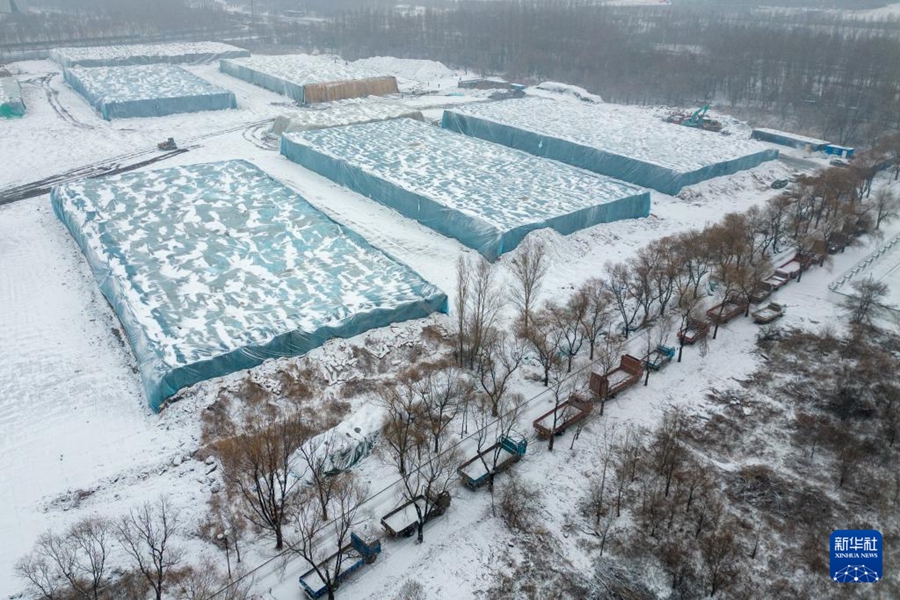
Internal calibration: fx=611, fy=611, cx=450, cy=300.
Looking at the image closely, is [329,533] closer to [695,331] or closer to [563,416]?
[563,416]

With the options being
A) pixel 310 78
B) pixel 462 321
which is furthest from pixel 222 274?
pixel 310 78

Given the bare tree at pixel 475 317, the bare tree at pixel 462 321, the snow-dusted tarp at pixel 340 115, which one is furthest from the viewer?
the snow-dusted tarp at pixel 340 115

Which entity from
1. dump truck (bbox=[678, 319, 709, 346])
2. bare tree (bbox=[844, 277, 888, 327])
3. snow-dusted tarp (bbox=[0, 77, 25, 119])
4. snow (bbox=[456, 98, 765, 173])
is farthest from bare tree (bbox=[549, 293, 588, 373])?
snow-dusted tarp (bbox=[0, 77, 25, 119])

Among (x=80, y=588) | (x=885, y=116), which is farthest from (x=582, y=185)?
(x=885, y=116)

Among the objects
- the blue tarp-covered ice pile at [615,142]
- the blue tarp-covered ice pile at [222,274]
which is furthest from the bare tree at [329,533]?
the blue tarp-covered ice pile at [615,142]

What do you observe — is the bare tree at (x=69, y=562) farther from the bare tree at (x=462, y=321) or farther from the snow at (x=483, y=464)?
the bare tree at (x=462, y=321)

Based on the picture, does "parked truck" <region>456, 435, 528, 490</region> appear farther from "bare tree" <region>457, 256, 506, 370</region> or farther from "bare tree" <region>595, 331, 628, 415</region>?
"bare tree" <region>457, 256, 506, 370</region>

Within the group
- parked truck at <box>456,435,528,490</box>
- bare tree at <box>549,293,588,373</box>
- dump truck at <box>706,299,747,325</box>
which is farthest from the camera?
dump truck at <box>706,299,747,325</box>
